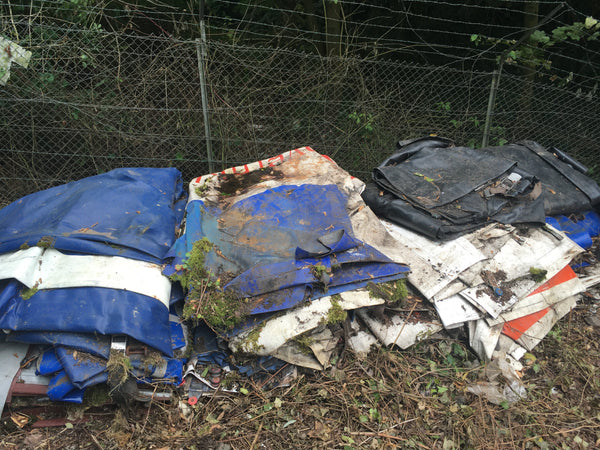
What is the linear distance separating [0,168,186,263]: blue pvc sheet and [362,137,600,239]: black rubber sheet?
4.92 feet

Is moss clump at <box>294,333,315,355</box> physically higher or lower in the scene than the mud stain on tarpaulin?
lower

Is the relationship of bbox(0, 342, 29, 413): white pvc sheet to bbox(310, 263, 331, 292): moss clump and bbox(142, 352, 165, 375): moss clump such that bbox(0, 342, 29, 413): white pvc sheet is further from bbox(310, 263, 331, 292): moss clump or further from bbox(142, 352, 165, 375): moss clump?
bbox(310, 263, 331, 292): moss clump

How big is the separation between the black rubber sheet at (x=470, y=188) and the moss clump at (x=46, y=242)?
2089 mm

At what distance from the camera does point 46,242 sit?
2455 mm

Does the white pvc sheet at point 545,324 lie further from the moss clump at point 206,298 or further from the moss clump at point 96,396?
the moss clump at point 96,396

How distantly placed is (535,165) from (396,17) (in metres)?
2.55

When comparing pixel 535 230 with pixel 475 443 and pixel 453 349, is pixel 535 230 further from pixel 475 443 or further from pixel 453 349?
pixel 475 443

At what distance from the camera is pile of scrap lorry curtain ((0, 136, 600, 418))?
7.40 ft

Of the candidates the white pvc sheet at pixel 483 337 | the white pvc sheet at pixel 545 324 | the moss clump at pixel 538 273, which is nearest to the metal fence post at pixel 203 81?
the white pvc sheet at pixel 483 337

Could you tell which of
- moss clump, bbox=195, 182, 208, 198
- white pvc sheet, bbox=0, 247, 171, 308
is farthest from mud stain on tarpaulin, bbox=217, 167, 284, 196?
white pvc sheet, bbox=0, 247, 171, 308

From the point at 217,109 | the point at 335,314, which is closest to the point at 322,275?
the point at 335,314

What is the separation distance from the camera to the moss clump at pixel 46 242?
2.45 metres

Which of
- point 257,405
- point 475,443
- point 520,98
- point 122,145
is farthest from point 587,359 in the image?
point 122,145

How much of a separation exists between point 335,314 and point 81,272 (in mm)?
1381
